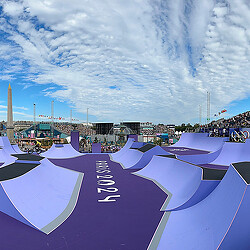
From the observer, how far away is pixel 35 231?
6.10 metres

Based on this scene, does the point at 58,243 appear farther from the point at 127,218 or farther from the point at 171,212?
the point at 171,212

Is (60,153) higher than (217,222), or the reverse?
(217,222)

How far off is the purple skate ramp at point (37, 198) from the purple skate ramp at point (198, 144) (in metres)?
17.5

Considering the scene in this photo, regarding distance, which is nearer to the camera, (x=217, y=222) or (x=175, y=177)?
(x=217, y=222)

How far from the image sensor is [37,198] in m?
7.93

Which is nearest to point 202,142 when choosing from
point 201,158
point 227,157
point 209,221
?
point 227,157

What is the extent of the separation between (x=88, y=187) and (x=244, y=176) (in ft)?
26.6

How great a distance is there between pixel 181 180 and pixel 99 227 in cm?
540

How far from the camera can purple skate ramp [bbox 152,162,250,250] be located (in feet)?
14.5

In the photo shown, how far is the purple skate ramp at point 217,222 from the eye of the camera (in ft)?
14.5

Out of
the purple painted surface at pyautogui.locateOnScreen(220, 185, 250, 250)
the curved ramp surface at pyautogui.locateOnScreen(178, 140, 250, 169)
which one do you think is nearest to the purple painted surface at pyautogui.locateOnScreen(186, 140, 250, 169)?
the curved ramp surface at pyautogui.locateOnScreen(178, 140, 250, 169)

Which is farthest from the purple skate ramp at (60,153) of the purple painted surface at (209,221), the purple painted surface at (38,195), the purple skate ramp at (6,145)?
the purple painted surface at (209,221)

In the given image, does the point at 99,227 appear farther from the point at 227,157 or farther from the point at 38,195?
the point at 227,157

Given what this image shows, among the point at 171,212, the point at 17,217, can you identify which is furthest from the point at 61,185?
the point at 171,212
